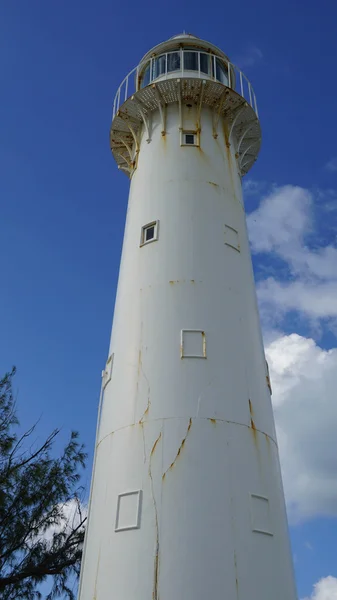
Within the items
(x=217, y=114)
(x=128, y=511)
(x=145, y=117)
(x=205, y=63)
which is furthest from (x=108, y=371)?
(x=205, y=63)

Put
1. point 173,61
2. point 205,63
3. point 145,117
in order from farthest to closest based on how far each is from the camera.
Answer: point 205,63 → point 173,61 → point 145,117

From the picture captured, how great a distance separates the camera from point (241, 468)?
373 inches

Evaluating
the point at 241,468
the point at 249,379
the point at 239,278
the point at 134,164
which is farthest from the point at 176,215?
the point at 241,468

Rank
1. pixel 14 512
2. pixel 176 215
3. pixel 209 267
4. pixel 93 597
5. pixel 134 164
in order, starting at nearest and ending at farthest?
pixel 93 597
pixel 209 267
pixel 176 215
pixel 14 512
pixel 134 164

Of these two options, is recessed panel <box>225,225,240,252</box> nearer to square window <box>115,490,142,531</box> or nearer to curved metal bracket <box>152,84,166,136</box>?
curved metal bracket <box>152,84,166,136</box>

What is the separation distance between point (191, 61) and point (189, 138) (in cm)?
383

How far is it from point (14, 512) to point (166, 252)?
7756 millimetres

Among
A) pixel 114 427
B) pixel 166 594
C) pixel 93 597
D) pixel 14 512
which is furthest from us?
pixel 14 512

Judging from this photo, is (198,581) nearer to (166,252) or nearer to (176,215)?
(166,252)

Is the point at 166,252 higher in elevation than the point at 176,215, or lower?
lower

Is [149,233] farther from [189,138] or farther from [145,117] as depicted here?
[145,117]

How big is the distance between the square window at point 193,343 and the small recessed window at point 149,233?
2755 millimetres

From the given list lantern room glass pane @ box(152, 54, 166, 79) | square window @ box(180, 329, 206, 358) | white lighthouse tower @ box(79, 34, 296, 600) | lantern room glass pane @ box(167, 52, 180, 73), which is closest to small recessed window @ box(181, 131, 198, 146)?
white lighthouse tower @ box(79, 34, 296, 600)

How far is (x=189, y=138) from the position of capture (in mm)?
14352
